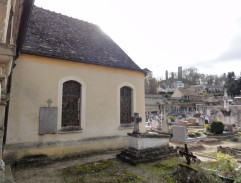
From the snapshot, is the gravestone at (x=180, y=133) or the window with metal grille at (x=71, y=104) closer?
the window with metal grille at (x=71, y=104)

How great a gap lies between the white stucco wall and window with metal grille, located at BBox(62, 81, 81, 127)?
30 cm

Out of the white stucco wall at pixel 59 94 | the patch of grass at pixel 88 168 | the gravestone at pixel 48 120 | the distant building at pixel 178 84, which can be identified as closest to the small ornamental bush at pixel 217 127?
the white stucco wall at pixel 59 94

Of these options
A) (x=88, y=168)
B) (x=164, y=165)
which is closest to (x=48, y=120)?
(x=88, y=168)

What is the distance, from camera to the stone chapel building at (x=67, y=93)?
22.0 feet

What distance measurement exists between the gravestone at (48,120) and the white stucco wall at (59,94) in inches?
6.3

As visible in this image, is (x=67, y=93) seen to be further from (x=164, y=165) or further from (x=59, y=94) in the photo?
(x=164, y=165)

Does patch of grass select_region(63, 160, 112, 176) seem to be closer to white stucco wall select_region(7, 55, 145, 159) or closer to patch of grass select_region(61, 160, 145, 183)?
patch of grass select_region(61, 160, 145, 183)

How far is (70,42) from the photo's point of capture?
9000 millimetres

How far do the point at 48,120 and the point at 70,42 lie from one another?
457 cm

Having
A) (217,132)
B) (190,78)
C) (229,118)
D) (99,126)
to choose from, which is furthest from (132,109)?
(190,78)

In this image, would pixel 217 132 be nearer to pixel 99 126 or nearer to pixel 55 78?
pixel 99 126

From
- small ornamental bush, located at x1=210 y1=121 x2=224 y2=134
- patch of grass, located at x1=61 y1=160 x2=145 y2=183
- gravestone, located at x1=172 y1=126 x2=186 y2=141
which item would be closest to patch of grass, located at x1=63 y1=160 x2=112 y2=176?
patch of grass, located at x1=61 y1=160 x2=145 y2=183

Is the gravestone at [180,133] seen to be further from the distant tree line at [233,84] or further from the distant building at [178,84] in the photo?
the distant building at [178,84]

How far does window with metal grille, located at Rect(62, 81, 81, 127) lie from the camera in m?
7.77
